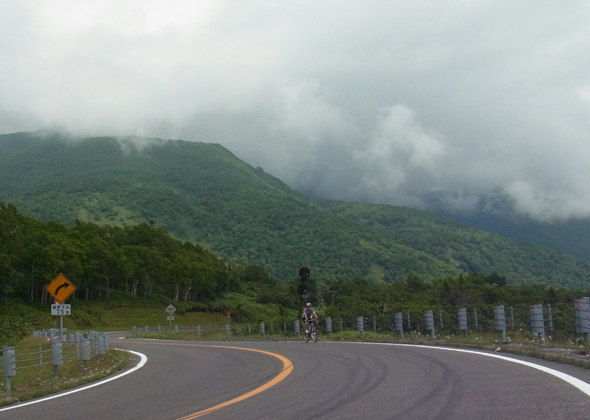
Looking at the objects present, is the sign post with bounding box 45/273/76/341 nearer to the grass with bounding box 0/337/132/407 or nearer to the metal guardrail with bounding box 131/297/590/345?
the grass with bounding box 0/337/132/407

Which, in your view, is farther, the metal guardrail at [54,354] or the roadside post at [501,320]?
the roadside post at [501,320]

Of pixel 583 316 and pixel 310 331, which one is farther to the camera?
pixel 310 331

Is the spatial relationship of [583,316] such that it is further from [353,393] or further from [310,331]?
[310,331]

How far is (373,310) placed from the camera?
192ft

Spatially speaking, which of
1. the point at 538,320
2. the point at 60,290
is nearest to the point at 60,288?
the point at 60,290

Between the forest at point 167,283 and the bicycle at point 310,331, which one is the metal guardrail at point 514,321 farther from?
the forest at point 167,283

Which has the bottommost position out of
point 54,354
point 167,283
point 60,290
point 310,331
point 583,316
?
point 310,331

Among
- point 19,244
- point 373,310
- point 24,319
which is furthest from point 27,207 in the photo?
point 373,310

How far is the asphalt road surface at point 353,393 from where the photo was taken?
23.5ft

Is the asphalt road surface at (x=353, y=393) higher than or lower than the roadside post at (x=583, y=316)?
lower

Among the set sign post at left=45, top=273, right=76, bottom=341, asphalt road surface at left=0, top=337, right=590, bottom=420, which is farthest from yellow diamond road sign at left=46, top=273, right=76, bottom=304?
asphalt road surface at left=0, top=337, right=590, bottom=420

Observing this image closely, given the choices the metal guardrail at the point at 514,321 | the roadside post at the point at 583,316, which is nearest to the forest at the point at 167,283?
the metal guardrail at the point at 514,321

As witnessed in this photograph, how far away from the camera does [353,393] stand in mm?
8875

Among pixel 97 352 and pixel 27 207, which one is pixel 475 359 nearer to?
pixel 97 352
